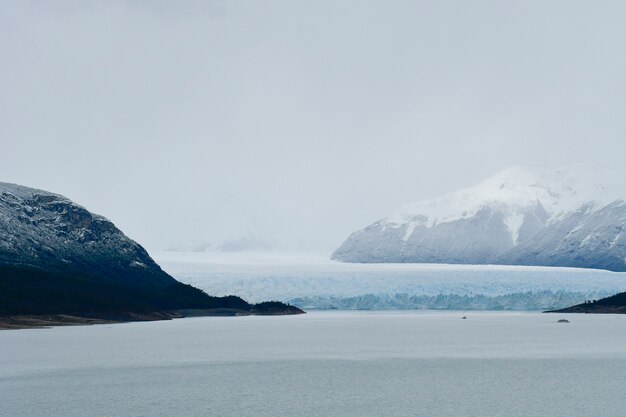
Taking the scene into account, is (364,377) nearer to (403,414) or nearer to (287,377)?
(287,377)

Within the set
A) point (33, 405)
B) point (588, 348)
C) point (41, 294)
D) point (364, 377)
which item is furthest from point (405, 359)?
point (41, 294)

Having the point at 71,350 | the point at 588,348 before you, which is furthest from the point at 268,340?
the point at 588,348

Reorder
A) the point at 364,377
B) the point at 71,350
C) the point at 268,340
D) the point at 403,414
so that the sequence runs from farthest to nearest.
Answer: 1. the point at 268,340
2. the point at 71,350
3. the point at 364,377
4. the point at 403,414

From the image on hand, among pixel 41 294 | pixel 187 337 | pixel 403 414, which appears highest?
pixel 41 294

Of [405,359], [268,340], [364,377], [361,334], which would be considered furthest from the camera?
[361,334]

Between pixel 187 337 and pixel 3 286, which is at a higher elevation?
pixel 3 286

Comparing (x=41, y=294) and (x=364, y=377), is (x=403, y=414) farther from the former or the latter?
(x=41, y=294)

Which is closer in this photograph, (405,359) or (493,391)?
(493,391)
